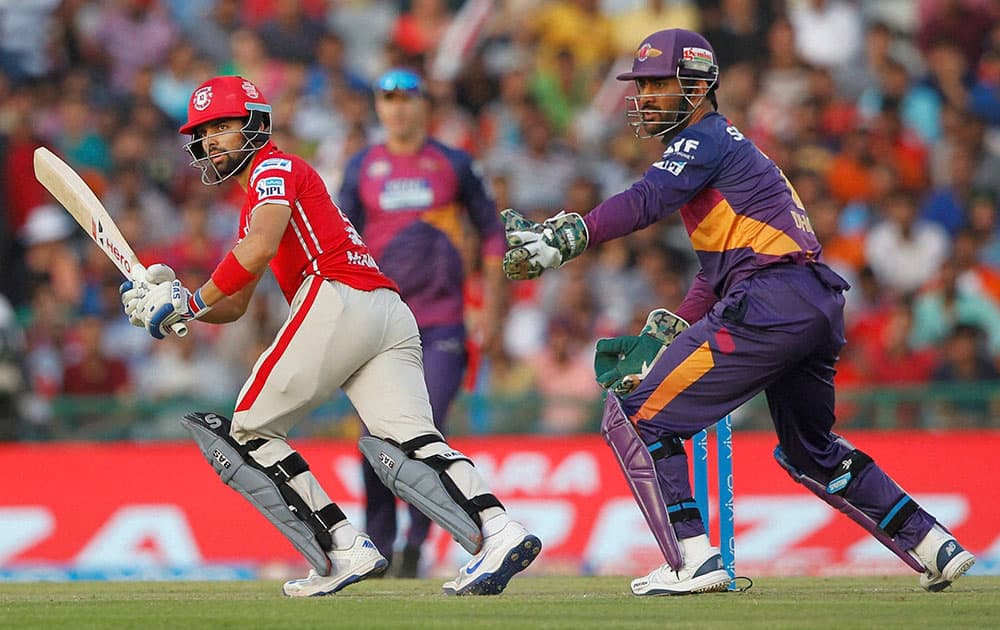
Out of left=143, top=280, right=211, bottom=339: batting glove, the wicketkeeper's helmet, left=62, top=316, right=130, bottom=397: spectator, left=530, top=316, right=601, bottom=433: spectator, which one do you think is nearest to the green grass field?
left=143, top=280, right=211, bottom=339: batting glove

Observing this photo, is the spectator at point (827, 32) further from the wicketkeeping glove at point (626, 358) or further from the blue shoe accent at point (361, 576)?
the blue shoe accent at point (361, 576)

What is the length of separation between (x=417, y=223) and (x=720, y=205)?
312 centimetres

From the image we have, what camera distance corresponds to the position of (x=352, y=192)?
10156mm

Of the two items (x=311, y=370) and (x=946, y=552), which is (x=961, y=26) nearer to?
(x=946, y=552)

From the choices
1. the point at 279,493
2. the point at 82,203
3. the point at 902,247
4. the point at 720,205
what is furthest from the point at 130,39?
the point at 720,205

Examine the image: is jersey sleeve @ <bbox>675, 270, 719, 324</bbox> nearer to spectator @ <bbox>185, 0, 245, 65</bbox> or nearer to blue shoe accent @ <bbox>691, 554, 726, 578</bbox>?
blue shoe accent @ <bbox>691, 554, 726, 578</bbox>

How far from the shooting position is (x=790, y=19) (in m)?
16.8

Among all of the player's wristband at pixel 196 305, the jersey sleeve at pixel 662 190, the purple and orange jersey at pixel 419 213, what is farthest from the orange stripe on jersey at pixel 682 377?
the purple and orange jersey at pixel 419 213

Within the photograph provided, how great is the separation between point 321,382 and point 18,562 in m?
5.97

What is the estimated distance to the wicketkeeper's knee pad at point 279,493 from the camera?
7512 millimetres

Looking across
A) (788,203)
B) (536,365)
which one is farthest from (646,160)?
(788,203)

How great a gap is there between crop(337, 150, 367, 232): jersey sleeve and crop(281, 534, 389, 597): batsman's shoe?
3.03m

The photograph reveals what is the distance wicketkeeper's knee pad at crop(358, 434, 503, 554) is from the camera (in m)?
7.34

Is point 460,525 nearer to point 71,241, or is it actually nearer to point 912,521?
point 912,521
